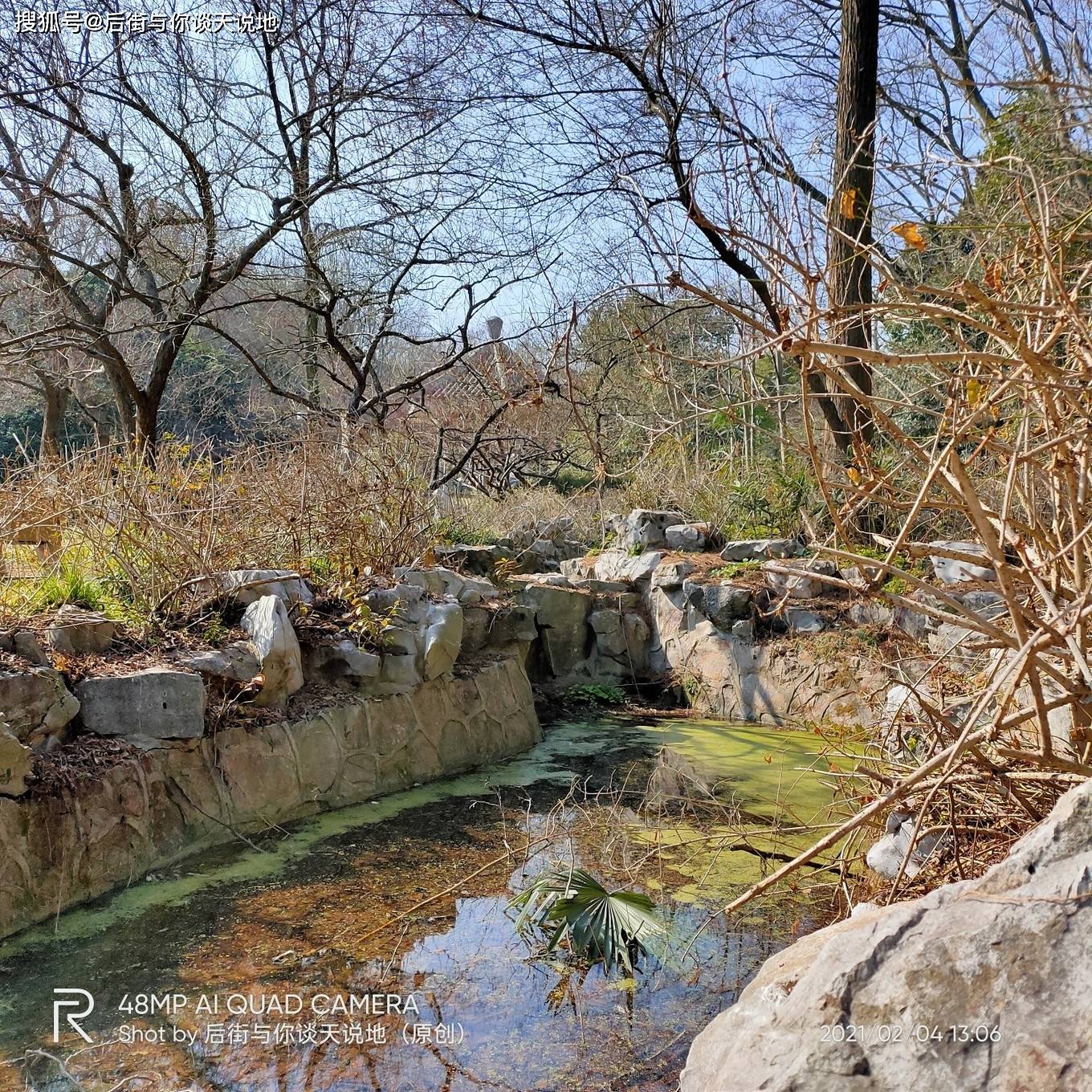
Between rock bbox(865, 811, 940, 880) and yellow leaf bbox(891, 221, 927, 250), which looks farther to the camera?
rock bbox(865, 811, 940, 880)

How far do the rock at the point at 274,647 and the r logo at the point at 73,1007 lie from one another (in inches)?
82.5

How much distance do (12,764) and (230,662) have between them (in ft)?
4.55

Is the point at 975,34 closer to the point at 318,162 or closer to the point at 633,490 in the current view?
the point at 633,490

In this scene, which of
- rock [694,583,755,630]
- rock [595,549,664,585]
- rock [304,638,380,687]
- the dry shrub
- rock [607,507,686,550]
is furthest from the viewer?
rock [607,507,686,550]

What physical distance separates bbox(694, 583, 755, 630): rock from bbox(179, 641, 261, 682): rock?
4.40 meters

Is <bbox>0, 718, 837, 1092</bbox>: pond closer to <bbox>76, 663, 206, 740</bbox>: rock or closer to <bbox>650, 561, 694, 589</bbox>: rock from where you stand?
<bbox>76, 663, 206, 740</bbox>: rock

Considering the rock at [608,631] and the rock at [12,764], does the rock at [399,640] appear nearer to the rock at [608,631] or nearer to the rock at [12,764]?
the rock at [12,764]

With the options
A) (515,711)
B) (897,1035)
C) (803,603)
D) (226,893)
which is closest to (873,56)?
(803,603)

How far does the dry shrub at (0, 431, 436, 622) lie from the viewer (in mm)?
5375

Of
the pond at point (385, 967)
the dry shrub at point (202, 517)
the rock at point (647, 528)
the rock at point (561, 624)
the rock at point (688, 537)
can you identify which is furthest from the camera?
the rock at point (647, 528)

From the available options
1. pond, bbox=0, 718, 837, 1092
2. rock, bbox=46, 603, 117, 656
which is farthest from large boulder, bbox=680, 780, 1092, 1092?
rock, bbox=46, 603, 117, 656

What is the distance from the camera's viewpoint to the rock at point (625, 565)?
984 centimetres

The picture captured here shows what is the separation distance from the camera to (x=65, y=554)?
221 inches

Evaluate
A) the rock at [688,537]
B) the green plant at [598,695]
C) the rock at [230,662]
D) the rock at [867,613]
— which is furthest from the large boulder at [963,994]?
the rock at [688,537]
